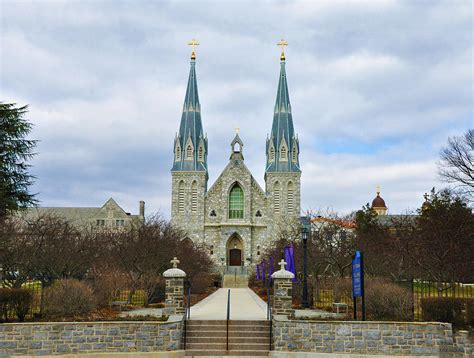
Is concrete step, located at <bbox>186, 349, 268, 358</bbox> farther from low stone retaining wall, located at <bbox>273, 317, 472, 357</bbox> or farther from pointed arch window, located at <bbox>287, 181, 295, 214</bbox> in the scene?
pointed arch window, located at <bbox>287, 181, 295, 214</bbox>

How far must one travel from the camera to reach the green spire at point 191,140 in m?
63.5

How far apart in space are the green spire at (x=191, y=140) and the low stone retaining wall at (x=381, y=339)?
157 ft

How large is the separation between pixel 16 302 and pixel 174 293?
15.0ft

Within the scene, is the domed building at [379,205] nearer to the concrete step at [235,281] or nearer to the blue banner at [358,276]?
the concrete step at [235,281]

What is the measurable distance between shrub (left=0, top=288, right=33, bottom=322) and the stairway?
188 inches

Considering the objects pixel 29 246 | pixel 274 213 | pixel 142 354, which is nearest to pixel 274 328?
pixel 142 354

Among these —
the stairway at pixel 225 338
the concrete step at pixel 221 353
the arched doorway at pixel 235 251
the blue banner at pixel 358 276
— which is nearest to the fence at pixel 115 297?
the stairway at pixel 225 338

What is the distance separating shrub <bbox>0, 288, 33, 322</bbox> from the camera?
16.4 meters

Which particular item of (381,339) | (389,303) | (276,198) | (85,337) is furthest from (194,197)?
(381,339)

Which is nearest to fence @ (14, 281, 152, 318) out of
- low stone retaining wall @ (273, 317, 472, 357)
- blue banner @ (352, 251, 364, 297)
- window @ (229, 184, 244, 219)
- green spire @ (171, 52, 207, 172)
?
low stone retaining wall @ (273, 317, 472, 357)

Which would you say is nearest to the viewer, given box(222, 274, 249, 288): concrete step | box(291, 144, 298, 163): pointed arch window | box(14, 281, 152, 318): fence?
box(14, 281, 152, 318): fence

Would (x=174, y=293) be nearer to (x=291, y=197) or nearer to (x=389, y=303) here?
(x=389, y=303)

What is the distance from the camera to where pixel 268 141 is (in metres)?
65.2

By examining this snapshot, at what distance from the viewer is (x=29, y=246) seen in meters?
24.2
